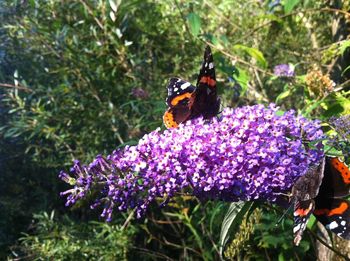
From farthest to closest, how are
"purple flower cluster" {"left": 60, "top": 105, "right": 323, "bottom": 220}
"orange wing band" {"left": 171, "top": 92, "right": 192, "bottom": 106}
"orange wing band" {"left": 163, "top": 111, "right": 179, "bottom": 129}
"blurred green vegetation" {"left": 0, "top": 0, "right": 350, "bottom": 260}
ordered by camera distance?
"blurred green vegetation" {"left": 0, "top": 0, "right": 350, "bottom": 260}, "orange wing band" {"left": 171, "top": 92, "right": 192, "bottom": 106}, "orange wing band" {"left": 163, "top": 111, "right": 179, "bottom": 129}, "purple flower cluster" {"left": 60, "top": 105, "right": 323, "bottom": 220}

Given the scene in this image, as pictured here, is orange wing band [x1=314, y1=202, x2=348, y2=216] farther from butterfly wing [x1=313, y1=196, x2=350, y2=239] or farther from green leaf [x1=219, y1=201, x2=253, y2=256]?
green leaf [x1=219, y1=201, x2=253, y2=256]

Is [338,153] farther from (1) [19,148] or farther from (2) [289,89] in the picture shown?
(1) [19,148]

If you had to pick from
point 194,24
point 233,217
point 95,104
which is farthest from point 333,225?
point 95,104

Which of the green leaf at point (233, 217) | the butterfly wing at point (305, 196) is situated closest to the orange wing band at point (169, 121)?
the green leaf at point (233, 217)

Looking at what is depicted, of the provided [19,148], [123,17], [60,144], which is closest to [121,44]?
[123,17]

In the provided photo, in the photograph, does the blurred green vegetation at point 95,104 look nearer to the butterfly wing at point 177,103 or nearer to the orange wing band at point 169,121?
the butterfly wing at point 177,103

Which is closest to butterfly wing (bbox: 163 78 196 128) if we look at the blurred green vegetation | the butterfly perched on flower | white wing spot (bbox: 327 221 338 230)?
the butterfly perched on flower

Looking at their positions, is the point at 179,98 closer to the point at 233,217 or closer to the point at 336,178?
the point at 233,217
